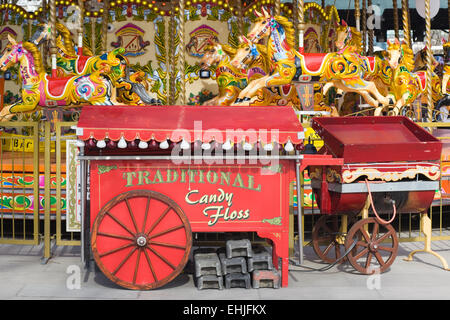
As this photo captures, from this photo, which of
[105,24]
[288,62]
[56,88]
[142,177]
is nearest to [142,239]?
[142,177]

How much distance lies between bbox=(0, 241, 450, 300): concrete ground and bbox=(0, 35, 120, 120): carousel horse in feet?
14.3

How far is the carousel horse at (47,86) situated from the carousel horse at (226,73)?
2.06 m

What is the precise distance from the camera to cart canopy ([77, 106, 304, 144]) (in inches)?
232

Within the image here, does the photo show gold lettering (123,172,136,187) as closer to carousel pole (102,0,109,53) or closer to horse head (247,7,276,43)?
horse head (247,7,276,43)

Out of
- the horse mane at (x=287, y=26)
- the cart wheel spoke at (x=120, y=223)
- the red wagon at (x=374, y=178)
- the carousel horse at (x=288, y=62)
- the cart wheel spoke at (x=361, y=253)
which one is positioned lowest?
the cart wheel spoke at (x=361, y=253)

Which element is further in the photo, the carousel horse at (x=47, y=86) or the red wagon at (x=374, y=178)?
the carousel horse at (x=47, y=86)

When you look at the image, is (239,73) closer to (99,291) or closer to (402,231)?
(402,231)

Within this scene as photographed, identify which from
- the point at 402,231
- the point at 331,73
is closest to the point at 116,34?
the point at 331,73

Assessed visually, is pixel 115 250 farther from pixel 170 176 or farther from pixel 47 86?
pixel 47 86

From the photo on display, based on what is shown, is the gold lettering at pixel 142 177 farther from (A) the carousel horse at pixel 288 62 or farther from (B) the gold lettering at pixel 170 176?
(A) the carousel horse at pixel 288 62

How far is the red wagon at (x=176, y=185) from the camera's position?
5.98 m

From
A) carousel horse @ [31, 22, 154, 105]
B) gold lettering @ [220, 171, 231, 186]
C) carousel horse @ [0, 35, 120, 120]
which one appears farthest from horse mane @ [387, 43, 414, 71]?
gold lettering @ [220, 171, 231, 186]

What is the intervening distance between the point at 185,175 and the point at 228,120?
2.28ft

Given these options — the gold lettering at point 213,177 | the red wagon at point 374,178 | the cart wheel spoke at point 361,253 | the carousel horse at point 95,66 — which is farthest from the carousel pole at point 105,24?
the cart wheel spoke at point 361,253
